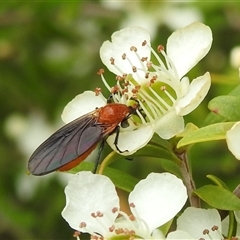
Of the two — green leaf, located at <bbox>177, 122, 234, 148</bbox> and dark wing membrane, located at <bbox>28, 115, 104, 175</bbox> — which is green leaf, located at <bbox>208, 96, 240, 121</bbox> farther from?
dark wing membrane, located at <bbox>28, 115, 104, 175</bbox>

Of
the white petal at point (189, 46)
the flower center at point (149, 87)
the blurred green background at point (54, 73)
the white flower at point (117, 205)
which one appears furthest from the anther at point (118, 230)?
the blurred green background at point (54, 73)

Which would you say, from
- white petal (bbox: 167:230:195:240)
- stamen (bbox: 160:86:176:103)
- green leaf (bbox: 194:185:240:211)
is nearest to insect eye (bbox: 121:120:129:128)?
stamen (bbox: 160:86:176:103)

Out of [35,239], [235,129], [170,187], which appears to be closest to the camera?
[235,129]

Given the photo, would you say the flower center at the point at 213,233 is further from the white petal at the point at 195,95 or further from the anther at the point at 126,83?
the anther at the point at 126,83

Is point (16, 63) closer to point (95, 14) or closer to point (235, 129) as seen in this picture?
point (95, 14)

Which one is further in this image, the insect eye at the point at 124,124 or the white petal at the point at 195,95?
the insect eye at the point at 124,124

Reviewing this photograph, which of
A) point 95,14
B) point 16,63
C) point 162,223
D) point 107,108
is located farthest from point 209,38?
point 16,63

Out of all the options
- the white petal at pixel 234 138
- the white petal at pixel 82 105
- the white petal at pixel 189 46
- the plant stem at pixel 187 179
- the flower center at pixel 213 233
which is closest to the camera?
the white petal at pixel 234 138
